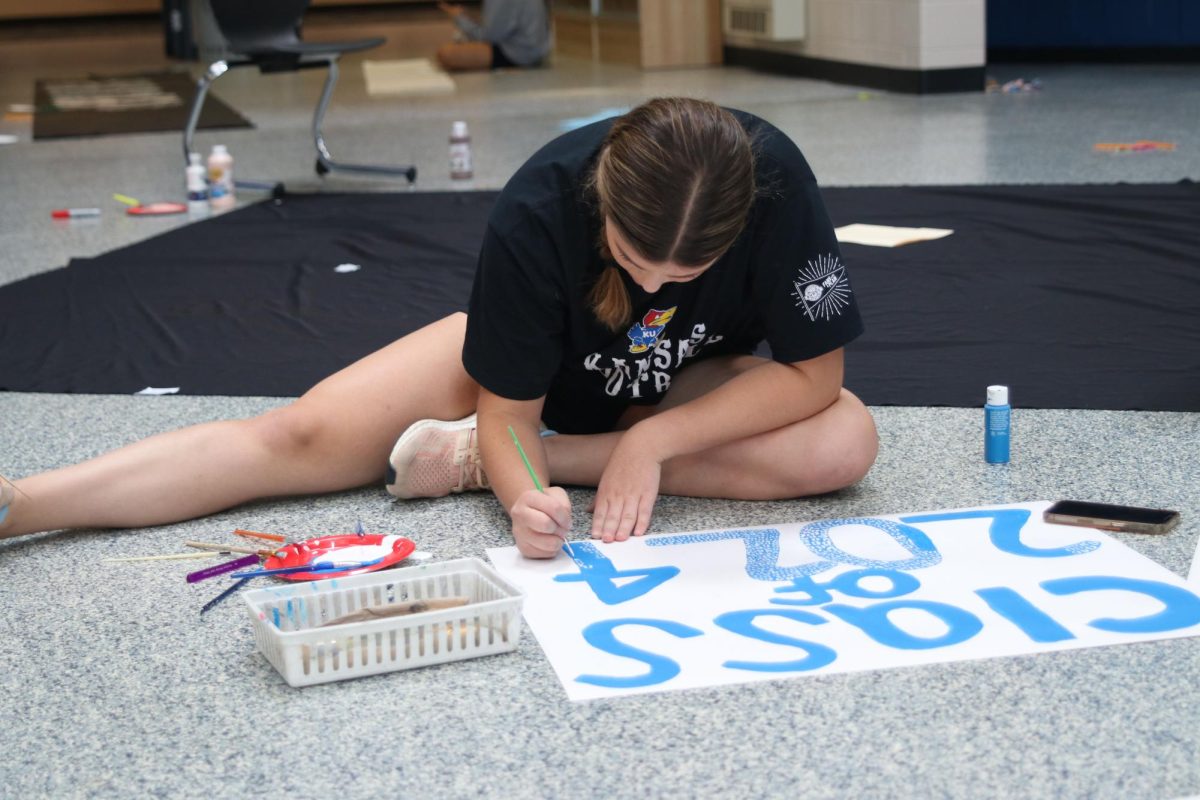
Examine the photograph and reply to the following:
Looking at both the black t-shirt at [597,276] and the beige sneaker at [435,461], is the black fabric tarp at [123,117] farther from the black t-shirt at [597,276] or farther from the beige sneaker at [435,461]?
the black t-shirt at [597,276]

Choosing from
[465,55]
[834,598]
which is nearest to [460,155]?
[834,598]

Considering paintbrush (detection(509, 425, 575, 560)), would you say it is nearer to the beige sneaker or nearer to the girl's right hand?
the girl's right hand

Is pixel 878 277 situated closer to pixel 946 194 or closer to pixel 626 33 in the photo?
pixel 946 194

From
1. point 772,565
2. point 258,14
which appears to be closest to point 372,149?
point 258,14

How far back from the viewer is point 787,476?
171cm

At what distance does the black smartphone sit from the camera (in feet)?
5.18

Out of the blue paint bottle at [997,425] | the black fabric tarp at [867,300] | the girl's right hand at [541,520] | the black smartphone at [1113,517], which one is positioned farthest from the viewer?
the black fabric tarp at [867,300]

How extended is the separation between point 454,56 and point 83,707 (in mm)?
8052

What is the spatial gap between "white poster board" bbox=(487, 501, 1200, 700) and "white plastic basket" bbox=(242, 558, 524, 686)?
0.07 meters

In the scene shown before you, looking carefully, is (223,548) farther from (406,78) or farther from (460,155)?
(406,78)

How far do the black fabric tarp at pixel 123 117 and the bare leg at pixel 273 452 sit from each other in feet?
15.9

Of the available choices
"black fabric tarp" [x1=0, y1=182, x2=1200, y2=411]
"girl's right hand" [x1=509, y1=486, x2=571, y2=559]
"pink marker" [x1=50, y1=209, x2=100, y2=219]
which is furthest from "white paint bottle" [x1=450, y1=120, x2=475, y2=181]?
"girl's right hand" [x1=509, y1=486, x2=571, y2=559]

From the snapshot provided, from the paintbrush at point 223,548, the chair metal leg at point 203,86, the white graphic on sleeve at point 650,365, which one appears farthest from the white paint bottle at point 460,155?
the paintbrush at point 223,548

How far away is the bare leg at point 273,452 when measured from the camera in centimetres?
169
